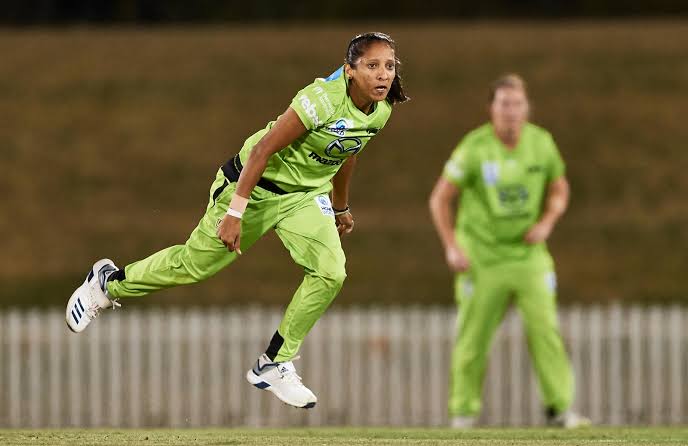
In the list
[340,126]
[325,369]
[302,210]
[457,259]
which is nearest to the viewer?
[340,126]

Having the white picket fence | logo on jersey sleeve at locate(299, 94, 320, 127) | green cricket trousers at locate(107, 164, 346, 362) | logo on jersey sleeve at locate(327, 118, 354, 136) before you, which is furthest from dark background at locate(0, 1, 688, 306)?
logo on jersey sleeve at locate(299, 94, 320, 127)

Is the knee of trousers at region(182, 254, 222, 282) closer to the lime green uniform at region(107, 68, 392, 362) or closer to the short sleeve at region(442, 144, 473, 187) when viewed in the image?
the lime green uniform at region(107, 68, 392, 362)

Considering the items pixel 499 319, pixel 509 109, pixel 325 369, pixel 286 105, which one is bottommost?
pixel 325 369

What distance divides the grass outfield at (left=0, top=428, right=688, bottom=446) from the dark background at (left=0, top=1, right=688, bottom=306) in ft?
31.3

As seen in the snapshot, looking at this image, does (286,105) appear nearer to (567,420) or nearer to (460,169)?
(460,169)

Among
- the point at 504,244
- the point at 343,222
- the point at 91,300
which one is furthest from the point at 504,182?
the point at 91,300

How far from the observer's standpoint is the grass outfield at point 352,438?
6902mm

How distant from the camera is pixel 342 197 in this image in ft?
25.2

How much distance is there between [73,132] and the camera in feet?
74.1

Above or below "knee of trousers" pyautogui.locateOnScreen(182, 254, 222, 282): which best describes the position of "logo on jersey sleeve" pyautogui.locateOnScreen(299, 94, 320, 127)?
above

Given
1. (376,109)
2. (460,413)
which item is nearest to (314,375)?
(460,413)

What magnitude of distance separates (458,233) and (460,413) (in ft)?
3.87

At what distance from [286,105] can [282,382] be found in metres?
15.6

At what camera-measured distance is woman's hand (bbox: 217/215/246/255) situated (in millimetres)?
6820
